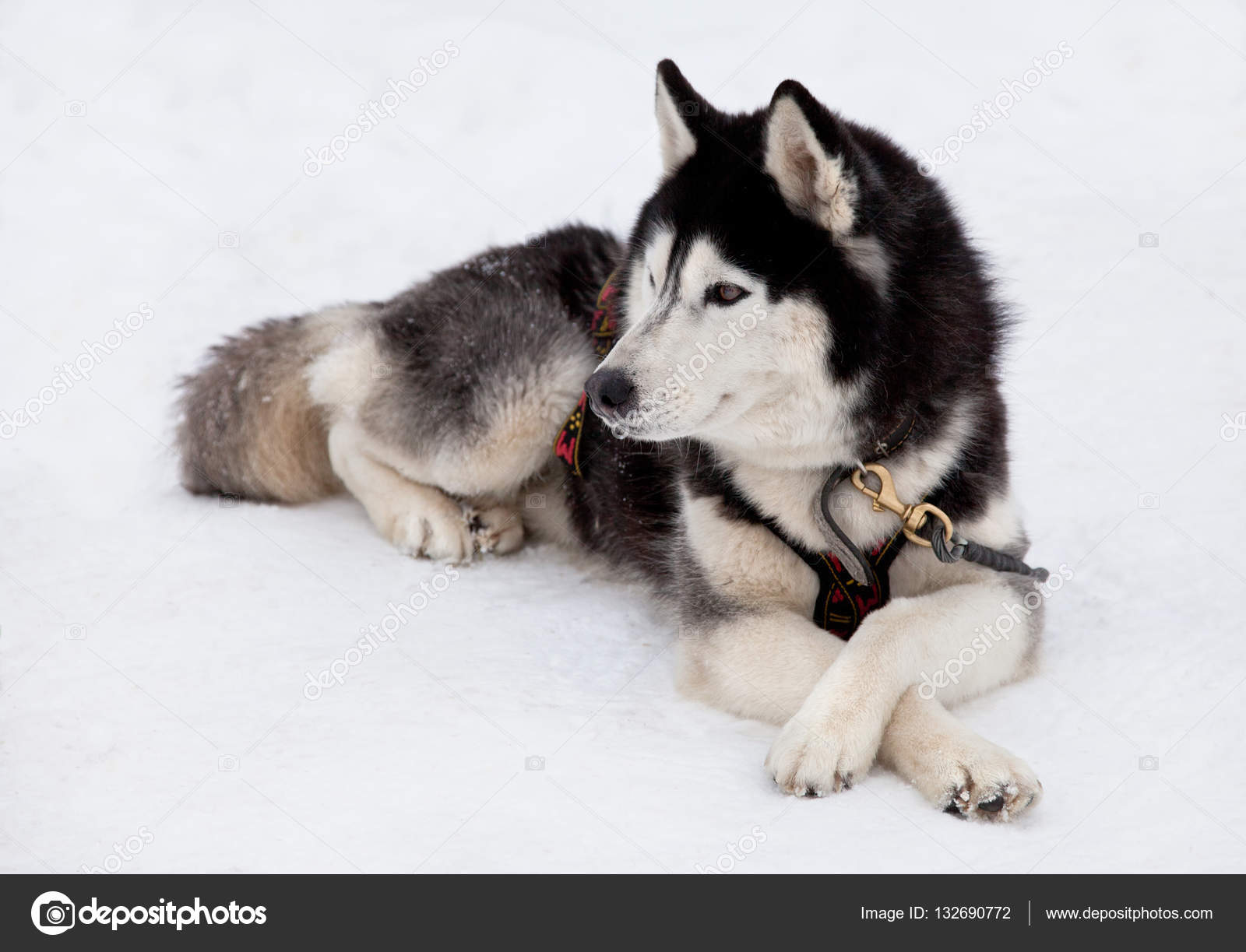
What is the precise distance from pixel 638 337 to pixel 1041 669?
1.56 meters

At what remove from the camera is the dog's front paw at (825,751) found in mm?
2791

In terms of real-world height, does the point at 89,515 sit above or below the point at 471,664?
below

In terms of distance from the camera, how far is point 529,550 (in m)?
4.64

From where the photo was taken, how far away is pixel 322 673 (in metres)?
3.49

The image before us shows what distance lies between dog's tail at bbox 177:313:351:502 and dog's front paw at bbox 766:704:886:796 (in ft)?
8.57

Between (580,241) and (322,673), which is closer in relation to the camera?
(322,673)

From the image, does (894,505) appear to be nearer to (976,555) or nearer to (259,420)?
(976,555)

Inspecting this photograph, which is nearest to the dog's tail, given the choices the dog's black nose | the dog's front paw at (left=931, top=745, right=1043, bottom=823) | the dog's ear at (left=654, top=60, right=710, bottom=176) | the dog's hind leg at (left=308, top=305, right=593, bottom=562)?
the dog's hind leg at (left=308, top=305, right=593, bottom=562)

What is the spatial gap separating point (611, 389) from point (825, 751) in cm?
101

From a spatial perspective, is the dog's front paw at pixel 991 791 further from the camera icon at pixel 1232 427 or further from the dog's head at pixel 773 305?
the camera icon at pixel 1232 427

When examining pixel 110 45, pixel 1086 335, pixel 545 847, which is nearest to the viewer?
pixel 545 847

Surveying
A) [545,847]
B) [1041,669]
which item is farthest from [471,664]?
[1041,669]

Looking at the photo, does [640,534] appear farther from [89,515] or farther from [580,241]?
[89,515]
